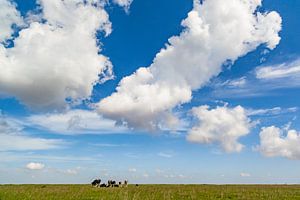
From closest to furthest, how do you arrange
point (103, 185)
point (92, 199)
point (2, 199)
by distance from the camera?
1. point (2, 199)
2. point (92, 199)
3. point (103, 185)

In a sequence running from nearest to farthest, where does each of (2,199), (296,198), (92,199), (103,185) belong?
(2,199) → (92,199) → (296,198) → (103,185)

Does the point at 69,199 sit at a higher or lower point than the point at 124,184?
lower

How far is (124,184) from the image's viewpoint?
2410 inches

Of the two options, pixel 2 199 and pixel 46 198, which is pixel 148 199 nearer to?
pixel 46 198

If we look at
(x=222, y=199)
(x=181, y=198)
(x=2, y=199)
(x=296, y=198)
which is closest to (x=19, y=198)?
(x=2, y=199)

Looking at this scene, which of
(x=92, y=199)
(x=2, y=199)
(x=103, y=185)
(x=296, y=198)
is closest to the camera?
(x=2, y=199)

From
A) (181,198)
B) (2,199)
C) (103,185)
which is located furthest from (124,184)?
(2,199)

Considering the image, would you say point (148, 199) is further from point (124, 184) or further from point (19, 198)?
point (124, 184)

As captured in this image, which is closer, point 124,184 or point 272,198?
point 272,198

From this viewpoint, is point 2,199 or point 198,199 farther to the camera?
point 198,199

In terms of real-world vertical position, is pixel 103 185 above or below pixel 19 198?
above

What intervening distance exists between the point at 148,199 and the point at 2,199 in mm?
12647

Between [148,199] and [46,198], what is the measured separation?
9.34 m

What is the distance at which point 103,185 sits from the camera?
6003 centimetres
